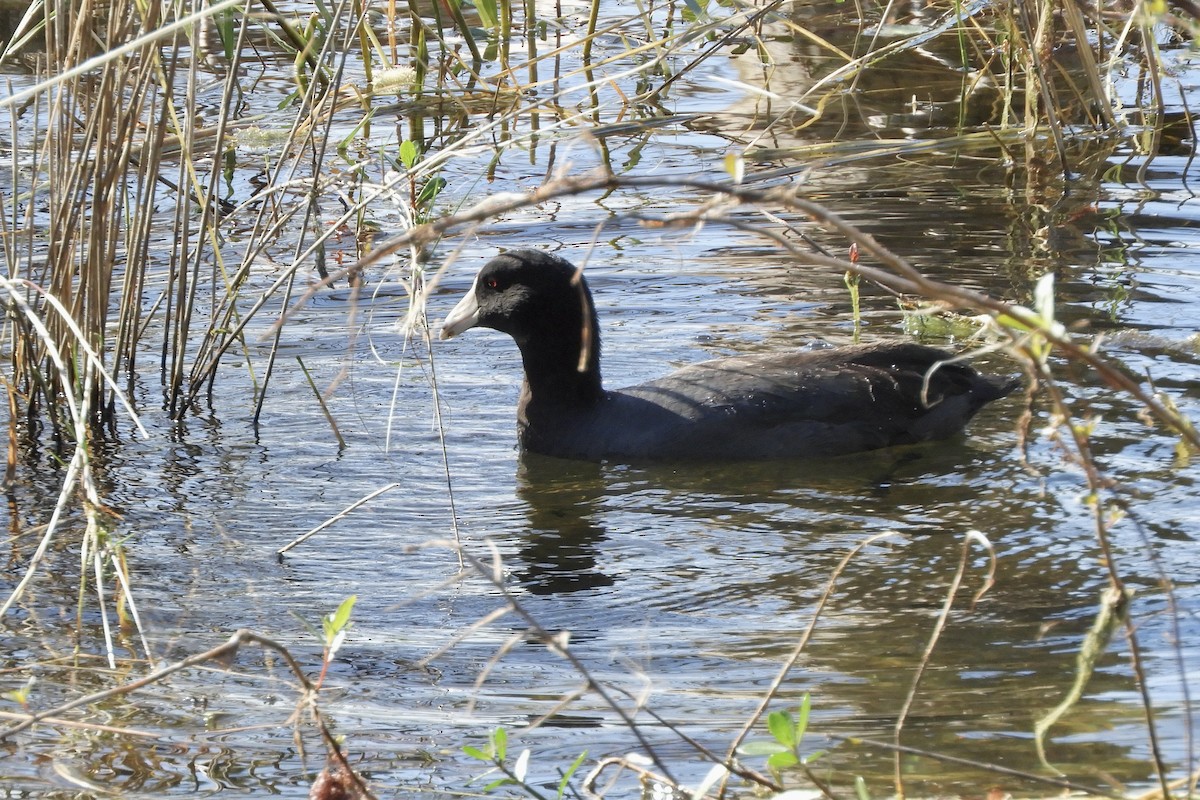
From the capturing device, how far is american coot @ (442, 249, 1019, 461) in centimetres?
486

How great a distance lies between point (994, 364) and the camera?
5.55 metres

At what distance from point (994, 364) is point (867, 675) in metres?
2.62

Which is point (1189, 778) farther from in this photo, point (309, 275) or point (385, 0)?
point (385, 0)

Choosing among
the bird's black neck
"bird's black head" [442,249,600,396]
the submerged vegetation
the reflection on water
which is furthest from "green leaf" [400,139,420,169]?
the reflection on water

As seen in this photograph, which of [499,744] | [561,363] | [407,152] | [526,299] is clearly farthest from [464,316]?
[499,744]

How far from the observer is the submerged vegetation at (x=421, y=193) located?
2.27 metres

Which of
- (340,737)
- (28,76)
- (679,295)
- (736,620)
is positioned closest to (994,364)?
(679,295)

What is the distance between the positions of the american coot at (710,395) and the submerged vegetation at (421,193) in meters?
0.28

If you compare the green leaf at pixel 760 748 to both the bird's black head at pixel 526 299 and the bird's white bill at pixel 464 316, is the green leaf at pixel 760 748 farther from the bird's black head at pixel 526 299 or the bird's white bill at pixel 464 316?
the bird's white bill at pixel 464 316

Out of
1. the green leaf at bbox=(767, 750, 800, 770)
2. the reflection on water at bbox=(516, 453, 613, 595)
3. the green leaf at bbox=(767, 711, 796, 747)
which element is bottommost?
the reflection on water at bbox=(516, 453, 613, 595)

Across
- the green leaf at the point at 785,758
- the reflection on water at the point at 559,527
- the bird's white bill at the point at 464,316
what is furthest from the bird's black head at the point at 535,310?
the green leaf at the point at 785,758

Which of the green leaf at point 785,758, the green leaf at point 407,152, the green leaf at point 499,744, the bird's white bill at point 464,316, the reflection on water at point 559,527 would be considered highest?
the green leaf at point 407,152

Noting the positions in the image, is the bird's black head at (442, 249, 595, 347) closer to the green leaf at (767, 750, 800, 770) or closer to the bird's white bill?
the bird's white bill

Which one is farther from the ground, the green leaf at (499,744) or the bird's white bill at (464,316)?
the bird's white bill at (464,316)
